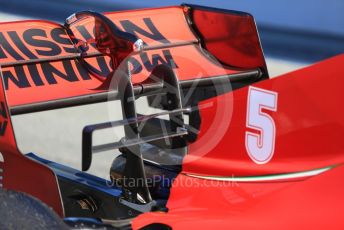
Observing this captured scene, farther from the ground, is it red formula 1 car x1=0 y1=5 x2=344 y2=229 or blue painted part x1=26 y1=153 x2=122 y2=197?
red formula 1 car x1=0 y1=5 x2=344 y2=229

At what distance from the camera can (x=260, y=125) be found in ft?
5.46

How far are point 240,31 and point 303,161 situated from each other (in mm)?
761

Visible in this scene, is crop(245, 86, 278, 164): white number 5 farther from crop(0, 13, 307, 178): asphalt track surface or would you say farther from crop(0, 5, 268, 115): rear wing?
crop(0, 13, 307, 178): asphalt track surface

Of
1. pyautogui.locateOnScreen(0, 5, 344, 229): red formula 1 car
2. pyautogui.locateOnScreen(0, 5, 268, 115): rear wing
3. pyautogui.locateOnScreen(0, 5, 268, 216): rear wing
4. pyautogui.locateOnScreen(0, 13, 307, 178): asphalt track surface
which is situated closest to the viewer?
pyautogui.locateOnScreen(0, 5, 344, 229): red formula 1 car

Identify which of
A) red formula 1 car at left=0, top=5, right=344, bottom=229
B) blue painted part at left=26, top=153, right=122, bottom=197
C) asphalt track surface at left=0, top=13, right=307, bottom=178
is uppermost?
red formula 1 car at left=0, top=5, right=344, bottom=229

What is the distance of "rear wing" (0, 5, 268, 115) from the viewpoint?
82.1 inches

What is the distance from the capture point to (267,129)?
5.42 feet

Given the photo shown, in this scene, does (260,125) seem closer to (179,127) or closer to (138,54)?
(179,127)

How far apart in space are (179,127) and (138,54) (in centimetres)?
31

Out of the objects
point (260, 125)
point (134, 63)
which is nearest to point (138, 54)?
point (134, 63)

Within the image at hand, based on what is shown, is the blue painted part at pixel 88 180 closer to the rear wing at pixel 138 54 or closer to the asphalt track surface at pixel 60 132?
the rear wing at pixel 138 54

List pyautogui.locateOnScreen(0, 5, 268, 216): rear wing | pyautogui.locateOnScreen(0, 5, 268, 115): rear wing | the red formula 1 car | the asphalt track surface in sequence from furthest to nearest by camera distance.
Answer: the asphalt track surface < pyautogui.locateOnScreen(0, 5, 268, 115): rear wing < pyautogui.locateOnScreen(0, 5, 268, 216): rear wing < the red formula 1 car

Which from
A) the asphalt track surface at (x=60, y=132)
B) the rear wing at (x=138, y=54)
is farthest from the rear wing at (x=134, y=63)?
the asphalt track surface at (x=60, y=132)

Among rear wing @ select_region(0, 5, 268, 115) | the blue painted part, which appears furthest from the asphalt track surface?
the blue painted part
